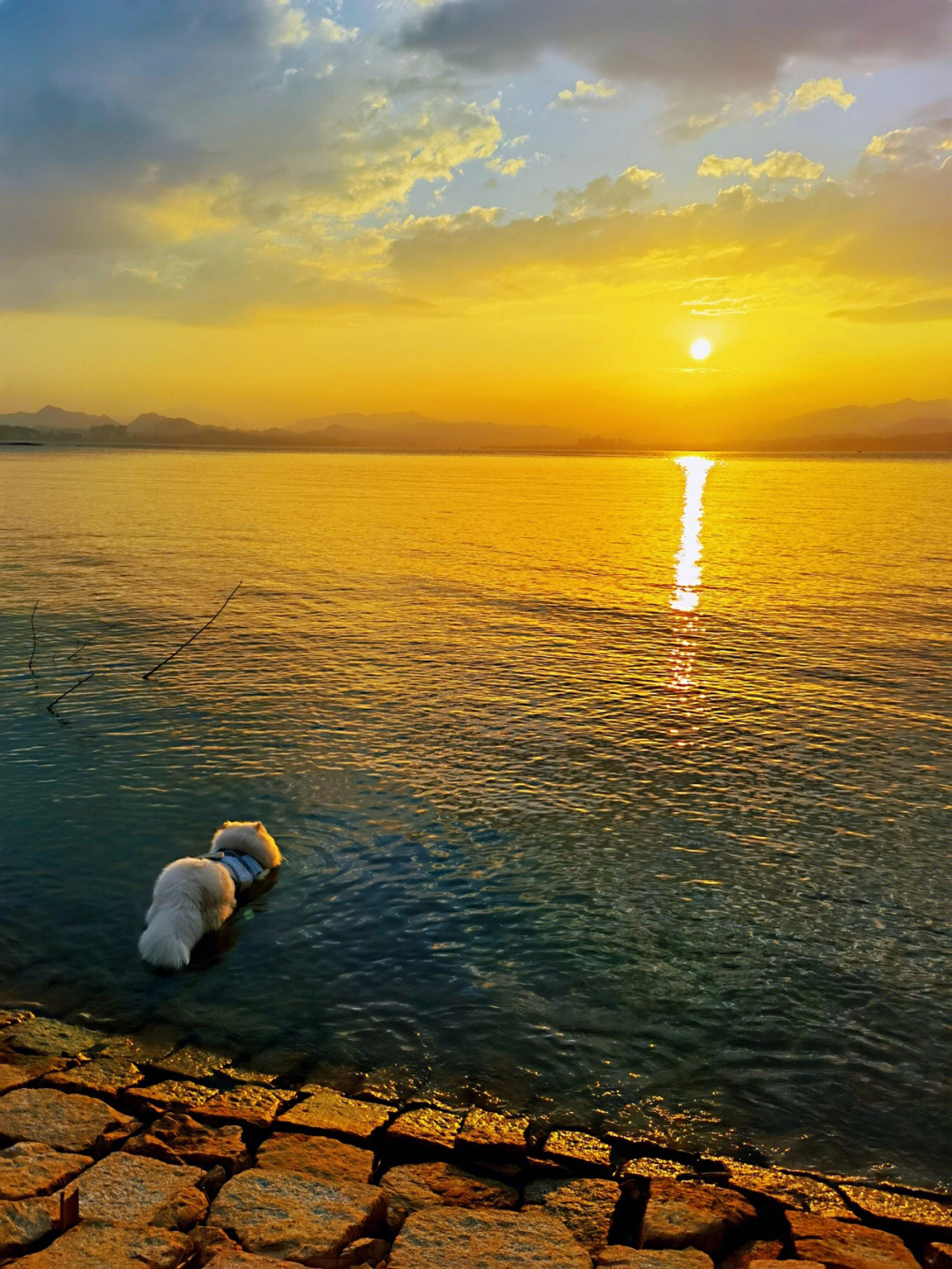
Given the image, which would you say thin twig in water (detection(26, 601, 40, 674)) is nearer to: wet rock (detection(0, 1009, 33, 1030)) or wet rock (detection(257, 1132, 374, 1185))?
wet rock (detection(0, 1009, 33, 1030))

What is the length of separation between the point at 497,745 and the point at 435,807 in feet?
7.10

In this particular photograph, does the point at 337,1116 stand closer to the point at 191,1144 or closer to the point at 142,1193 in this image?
the point at 191,1144

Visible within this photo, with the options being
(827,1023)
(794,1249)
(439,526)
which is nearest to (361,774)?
(827,1023)

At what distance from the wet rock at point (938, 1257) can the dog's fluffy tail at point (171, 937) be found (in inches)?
219

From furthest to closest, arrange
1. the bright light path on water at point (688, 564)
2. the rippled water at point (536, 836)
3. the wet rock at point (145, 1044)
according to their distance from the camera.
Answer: the bright light path on water at point (688, 564), the rippled water at point (536, 836), the wet rock at point (145, 1044)

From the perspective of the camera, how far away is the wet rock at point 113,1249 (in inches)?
175

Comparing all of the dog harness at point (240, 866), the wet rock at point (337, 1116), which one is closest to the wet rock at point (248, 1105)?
the wet rock at point (337, 1116)

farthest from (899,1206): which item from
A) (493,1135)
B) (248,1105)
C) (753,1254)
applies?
(248,1105)

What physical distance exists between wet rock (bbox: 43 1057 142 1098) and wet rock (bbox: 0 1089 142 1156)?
0.18 meters

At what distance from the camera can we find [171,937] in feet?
26.0

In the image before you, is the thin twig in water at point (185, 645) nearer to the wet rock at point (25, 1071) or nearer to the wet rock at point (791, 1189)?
the wet rock at point (25, 1071)

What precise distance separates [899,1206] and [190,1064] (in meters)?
4.50

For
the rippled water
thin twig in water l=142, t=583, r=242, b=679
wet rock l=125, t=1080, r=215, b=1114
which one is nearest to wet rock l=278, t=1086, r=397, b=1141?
the rippled water

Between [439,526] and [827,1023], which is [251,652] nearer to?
[827,1023]
